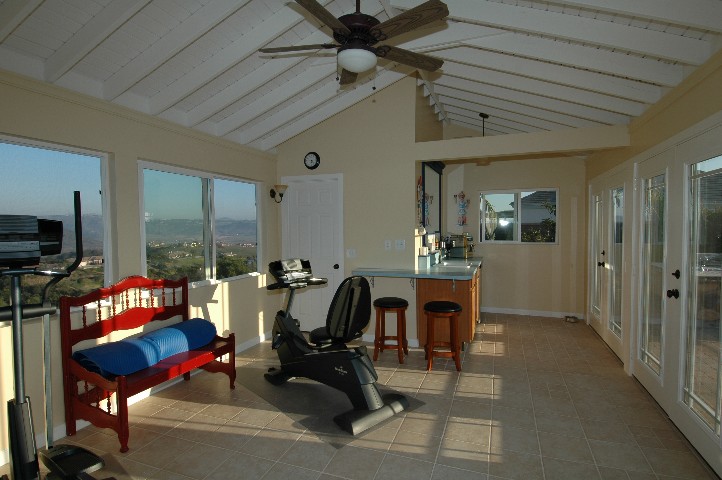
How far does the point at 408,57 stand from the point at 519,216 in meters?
4.55

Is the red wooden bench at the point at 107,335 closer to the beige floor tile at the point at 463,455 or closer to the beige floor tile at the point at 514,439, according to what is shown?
the beige floor tile at the point at 463,455

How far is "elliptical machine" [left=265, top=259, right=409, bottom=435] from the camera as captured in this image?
3.08 m

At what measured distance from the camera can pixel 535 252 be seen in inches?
253

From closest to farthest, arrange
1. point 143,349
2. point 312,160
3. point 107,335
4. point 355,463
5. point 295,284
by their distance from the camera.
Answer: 1. point 355,463
2. point 143,349
3. point 107,335
4. point 295,284
5. point 312,160

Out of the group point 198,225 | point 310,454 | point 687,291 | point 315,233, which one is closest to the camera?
point 310,454

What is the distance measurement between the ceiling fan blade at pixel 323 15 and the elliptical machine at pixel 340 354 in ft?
6.02

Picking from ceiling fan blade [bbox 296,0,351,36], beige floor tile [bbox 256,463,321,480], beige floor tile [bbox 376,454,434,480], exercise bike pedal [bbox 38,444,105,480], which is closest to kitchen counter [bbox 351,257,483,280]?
beige floor tile [bbox 376,454,434,480]

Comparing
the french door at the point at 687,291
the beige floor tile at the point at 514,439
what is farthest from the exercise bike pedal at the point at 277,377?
the french door at the point at 687,291

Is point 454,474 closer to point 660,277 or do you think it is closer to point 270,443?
point 270,443

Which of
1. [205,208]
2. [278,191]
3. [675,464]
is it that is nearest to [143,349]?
[205,208]

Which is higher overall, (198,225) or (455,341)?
(198,225)

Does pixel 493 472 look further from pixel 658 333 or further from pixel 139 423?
pixel 139 423

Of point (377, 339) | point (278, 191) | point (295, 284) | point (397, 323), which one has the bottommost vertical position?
point (377, 339)

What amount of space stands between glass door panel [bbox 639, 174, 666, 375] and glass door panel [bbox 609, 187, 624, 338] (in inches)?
24.7
